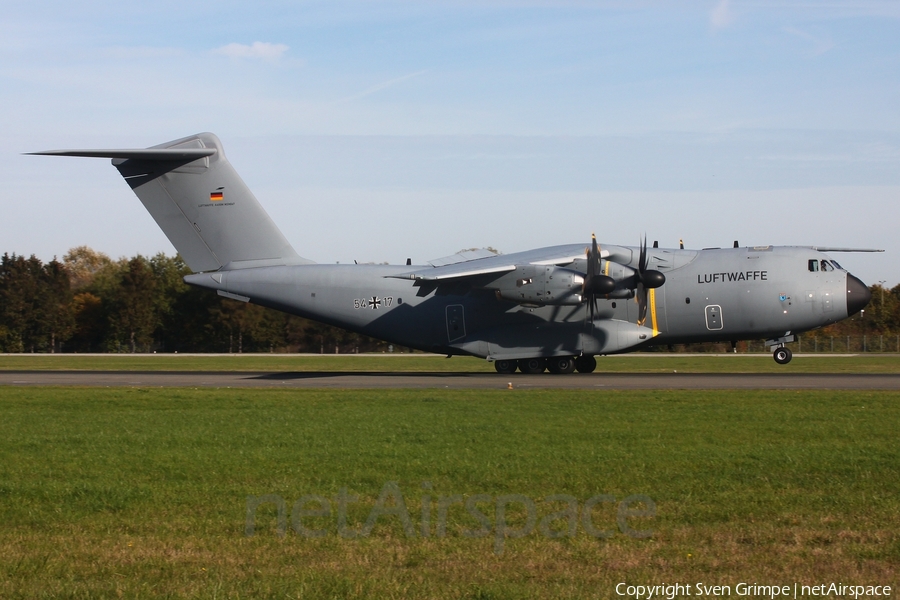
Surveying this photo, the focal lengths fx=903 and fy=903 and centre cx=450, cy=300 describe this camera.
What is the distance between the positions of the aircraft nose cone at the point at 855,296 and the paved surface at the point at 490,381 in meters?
2.18

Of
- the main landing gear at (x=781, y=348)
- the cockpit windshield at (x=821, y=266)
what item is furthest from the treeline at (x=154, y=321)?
Answer: the cockpit windshield at (x=821, y=266)

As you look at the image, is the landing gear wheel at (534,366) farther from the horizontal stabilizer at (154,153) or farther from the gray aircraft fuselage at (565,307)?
the horizontal stabilizer at (154,153)

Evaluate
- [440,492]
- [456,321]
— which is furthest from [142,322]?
[440,492]

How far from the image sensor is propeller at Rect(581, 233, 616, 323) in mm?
28109

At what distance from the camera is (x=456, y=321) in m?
31.3

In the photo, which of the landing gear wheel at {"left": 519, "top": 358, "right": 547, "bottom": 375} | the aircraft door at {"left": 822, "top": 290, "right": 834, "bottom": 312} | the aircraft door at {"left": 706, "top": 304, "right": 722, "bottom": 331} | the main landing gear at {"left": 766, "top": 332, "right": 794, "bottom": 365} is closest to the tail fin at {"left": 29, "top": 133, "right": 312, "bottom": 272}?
the landing gear wheel at {"left": 519, "top": 358, "right": 547, "bottom": 375}

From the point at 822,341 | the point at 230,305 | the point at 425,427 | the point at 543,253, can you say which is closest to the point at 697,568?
the point at 425,427

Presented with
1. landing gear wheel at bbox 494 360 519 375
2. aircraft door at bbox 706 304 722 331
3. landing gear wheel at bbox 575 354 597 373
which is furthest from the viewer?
landing gear wheel at bbox 575 354 597 373

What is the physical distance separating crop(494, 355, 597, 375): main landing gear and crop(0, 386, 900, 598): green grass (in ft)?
41.7

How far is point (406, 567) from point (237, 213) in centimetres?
2605

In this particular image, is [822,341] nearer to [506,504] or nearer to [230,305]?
[230,305]

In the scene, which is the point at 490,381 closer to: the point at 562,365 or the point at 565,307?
the point at 565,307

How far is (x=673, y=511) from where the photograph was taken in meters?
8.63

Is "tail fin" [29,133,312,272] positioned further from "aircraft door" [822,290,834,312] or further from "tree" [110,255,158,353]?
"tree" [110,255,158,353]
